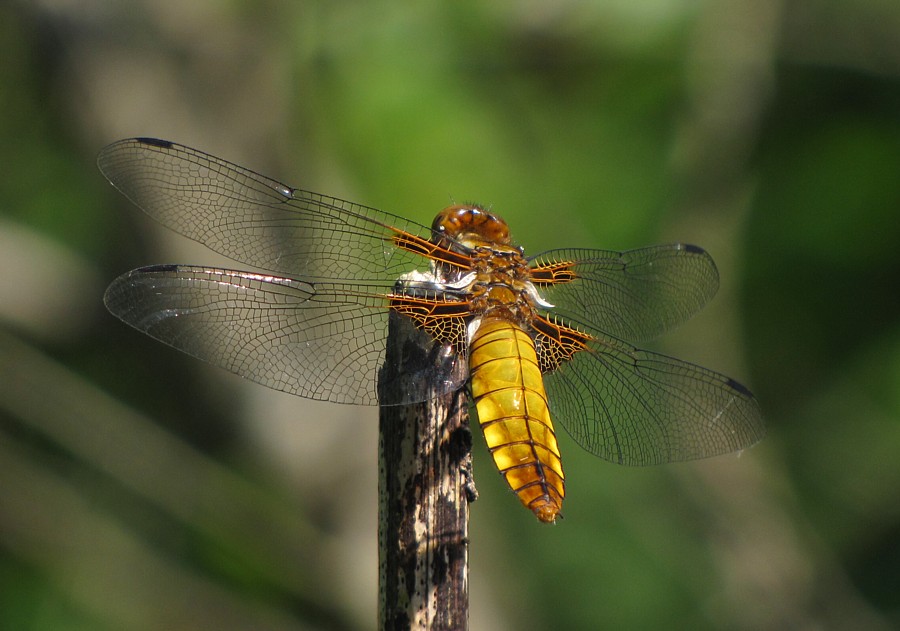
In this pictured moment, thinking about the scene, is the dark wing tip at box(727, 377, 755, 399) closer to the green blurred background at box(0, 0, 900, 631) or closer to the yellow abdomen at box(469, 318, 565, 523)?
the yellow abdomen at box(469, 318, 565, 523)

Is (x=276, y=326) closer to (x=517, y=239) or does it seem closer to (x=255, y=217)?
(x=255, y=217)

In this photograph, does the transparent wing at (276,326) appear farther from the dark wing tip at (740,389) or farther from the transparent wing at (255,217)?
the dark wing tip at (740,389)

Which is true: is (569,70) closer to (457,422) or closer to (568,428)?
(568,428)

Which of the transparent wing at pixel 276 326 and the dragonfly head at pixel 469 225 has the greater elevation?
the dragonfly head at pixel 469 225

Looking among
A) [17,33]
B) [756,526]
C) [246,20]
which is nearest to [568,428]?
[756,526]

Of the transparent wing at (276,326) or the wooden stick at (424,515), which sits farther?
the transparent wing at (276,326)

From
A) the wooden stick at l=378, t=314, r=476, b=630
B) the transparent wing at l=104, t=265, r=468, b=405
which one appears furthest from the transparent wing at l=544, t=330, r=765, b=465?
the wooden stick at l=378, t=314, r=476, b=630

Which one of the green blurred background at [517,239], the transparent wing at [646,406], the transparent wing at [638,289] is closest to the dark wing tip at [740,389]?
the transparent wing at [646,406]
